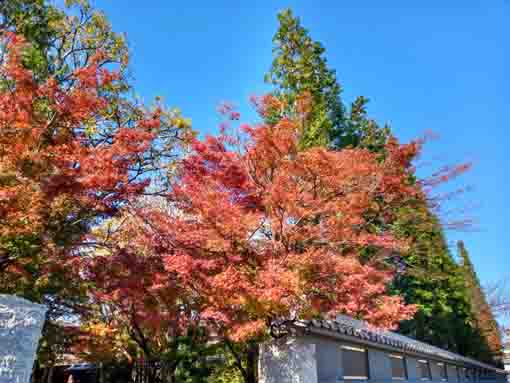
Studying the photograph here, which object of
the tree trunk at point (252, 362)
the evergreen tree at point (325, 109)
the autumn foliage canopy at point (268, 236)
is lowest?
the tree trunk at point (252, 362)

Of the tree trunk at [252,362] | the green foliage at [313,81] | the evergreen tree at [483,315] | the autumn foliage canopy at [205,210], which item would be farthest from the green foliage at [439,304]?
the autumn foliage canopy at [205,210]

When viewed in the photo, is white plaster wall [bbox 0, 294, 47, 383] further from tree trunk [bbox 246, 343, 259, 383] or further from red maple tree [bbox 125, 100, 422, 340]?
tree trunk [bbox 246, 343, 259, 383]

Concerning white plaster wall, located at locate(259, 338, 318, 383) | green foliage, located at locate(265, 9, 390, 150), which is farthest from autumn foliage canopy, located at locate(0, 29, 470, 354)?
green foliage, located at locate(265, 9, 390, 150)

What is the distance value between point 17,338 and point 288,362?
23.8 ft

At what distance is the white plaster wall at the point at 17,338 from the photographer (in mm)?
5184

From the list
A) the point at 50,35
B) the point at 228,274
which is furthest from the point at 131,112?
the point at 228,274

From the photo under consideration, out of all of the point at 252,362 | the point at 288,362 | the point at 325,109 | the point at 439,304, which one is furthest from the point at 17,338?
the point at 439,304

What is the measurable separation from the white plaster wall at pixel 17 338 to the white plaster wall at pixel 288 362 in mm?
6925

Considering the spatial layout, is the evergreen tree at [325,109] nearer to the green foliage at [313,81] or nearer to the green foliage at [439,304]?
the green foliage at [313,81]

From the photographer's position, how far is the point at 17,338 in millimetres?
5352

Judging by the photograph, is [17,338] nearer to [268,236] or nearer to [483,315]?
[268,236]

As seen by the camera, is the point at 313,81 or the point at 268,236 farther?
the point at 313,81

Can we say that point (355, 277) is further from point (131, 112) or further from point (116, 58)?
point (116, 58)

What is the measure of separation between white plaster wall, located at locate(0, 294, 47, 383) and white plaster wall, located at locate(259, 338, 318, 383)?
6.93 metres
